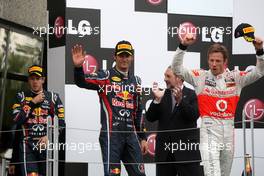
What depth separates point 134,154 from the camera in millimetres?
4695

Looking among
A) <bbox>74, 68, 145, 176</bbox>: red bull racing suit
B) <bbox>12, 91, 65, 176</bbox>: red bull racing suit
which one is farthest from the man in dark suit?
<bbox>12, 91, 65, 176</bbox>: red bull racing suit

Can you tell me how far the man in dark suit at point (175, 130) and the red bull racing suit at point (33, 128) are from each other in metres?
0.90

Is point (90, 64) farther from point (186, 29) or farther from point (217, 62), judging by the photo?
point (217, 62)

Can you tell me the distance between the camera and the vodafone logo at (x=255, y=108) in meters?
5.66

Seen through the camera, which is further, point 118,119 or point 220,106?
point 118,119

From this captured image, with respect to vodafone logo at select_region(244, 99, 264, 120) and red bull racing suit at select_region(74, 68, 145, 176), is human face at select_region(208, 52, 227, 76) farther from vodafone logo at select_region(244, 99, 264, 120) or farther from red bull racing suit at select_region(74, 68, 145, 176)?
vodafone logo at select_region(244, 99, 264, 120)

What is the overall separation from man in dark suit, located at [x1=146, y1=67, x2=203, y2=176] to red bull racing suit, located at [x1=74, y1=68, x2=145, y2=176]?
144 millimetres

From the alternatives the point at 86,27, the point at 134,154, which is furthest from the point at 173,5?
the point at 134,154

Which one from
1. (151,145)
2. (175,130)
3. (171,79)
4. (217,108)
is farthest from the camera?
(151,145)

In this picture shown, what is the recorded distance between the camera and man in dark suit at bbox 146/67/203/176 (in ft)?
15.3

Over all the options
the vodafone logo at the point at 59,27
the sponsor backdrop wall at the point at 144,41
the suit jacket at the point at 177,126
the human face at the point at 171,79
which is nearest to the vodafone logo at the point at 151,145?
the sponsor backdrop wall at the point at 144,41

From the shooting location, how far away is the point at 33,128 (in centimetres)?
513

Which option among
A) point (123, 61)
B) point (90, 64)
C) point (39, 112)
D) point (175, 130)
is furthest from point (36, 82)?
point (175, 130)

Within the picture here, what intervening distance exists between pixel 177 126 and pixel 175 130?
0.29 feet
